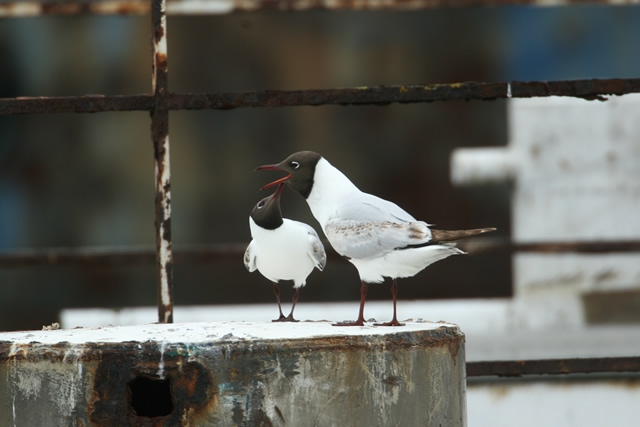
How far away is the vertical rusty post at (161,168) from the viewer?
9.67 ft

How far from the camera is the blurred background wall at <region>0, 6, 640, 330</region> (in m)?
7.62

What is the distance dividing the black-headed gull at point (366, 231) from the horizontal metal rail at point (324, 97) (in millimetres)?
626

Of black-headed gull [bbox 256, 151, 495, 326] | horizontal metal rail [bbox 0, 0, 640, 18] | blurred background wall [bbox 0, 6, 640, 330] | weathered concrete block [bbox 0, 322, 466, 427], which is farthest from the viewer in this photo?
blurred background wall [bbox 0, 6, 640, 330]

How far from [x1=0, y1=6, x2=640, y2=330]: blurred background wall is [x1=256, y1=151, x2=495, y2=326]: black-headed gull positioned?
5062 millimetres

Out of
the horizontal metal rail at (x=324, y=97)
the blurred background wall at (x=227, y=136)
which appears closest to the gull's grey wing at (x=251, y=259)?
the horizontal metal rail at (x=324, y=97)

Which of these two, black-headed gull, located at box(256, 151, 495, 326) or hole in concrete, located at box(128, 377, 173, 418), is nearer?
hole in concrete, located at box(128, 377, 173, 418)

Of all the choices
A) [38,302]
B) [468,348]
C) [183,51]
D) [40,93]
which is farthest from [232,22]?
[468,348]

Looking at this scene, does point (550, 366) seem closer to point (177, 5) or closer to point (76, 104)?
point (76, 104)

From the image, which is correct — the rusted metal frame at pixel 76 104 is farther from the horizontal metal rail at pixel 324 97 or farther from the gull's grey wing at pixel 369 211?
the gull's grey wing at pixel 369 211

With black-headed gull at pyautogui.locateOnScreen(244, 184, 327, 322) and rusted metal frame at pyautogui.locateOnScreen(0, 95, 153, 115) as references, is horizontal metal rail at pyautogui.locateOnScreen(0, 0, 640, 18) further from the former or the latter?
black-headed gull at pyautogui.locateOnScreen(244, 184, 327, 322)

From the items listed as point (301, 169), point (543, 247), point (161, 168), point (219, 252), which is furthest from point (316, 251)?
point (543, 247)

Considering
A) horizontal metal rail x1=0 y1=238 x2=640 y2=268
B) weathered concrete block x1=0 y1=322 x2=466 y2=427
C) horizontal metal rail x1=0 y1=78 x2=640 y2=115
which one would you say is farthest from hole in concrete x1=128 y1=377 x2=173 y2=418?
horizontal metal rail x1=0 y1=238 x2=640 y2=268

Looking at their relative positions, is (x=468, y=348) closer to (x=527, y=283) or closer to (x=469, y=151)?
(x=527, y=283)

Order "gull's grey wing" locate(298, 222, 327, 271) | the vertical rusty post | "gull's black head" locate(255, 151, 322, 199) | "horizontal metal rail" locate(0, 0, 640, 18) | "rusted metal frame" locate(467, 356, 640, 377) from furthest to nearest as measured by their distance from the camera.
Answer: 1. "horizontal metal rail" locate(0, 0, 640, 18)
2. "rusted metal frame" locate(467, 356, 640, 377)
3. the vertical rusty post
4. "gull's grey wing" locate(298, 222, 327, 271)
5. "gull's black head" locate(255, 151, 322, 199)
